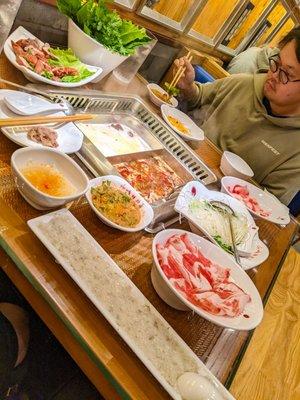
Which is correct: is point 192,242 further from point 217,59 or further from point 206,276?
point 217,59

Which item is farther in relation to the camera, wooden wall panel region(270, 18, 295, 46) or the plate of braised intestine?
wooden wall panel region(270, 18, 295, 46)

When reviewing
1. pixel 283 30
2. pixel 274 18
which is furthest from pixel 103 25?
pixel 283 30

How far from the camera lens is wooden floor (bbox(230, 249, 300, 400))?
1521 millimetres

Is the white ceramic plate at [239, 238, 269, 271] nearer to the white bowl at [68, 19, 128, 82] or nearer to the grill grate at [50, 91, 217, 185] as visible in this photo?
the grill grate at [50, 91, 217, 185]

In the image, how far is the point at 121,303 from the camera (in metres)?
1.20

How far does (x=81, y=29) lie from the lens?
2393 millimetres

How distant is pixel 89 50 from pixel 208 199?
1404 mm

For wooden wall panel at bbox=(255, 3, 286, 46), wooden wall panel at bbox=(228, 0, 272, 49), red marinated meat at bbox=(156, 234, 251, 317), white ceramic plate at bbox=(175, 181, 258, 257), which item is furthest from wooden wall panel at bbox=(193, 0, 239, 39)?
red marinated meat at bbox=(156, 234, 251, 317)

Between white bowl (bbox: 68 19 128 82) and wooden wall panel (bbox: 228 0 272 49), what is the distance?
17.3ft

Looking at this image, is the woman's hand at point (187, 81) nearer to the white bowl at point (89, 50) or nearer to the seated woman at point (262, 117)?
the seated woman at point (262, 117)

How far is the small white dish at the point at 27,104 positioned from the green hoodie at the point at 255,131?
2542 mm

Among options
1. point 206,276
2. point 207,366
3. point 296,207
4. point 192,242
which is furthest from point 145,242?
point 296,207

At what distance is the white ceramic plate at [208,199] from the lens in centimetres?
176

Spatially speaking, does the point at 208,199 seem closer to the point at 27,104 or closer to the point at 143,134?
the point at 143,134
